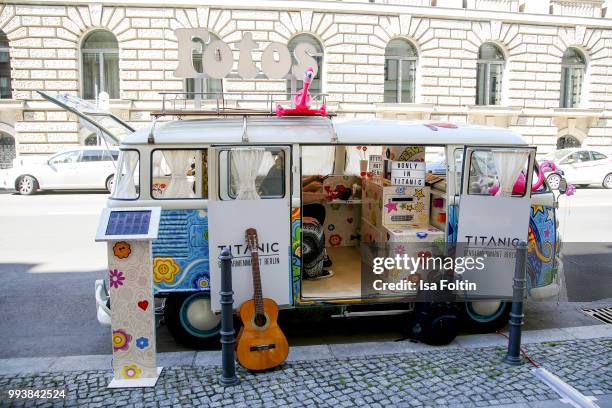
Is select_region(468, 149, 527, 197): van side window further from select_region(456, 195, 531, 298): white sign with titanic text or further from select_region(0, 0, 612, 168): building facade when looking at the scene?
select_region(0, 0, 612, 168): building facade

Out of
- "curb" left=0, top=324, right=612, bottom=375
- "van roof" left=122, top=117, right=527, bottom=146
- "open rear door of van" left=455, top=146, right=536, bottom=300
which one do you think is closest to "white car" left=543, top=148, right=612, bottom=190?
"curb" left=0, top=324, right=612, bottom=375

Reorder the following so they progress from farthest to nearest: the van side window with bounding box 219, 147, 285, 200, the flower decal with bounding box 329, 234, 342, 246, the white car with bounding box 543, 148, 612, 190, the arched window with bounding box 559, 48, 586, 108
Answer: the arched window with bounding box 559, 48, 586, 108 → the white car with bounding box 543, 148, 612, 190 → the flower decal with bounding box 329, 234, 342, 246 → the van side window with bounding box 219, 147, 285, 200

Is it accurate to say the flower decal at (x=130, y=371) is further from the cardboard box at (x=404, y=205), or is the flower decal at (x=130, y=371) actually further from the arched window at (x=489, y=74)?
the arched window at (x=489, y=74)

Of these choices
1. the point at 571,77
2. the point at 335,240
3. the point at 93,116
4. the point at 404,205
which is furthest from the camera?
the point at 571,77

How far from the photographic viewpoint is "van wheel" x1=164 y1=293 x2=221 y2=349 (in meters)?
5.64

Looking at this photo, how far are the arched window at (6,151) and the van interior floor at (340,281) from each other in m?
19.1

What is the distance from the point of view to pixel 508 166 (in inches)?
227

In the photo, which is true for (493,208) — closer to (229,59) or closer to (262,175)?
(262,175)

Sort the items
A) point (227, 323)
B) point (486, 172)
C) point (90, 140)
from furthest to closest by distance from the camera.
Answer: point (90, 140), point (486, 172), point (227, 323)

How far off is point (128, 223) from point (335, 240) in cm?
401

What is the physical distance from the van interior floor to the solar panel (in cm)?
193

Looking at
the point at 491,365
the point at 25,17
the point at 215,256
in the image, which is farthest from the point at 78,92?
the point at 491,365

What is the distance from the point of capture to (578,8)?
996 inches

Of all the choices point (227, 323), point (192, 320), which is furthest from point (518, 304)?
point (192, 320)
